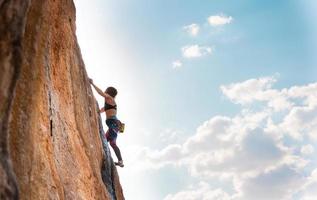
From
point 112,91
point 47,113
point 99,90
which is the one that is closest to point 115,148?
point 112,91

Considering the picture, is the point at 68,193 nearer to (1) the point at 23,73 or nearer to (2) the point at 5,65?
(1) the point at 23,73

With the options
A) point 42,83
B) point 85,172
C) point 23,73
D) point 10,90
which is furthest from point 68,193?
point 10,90

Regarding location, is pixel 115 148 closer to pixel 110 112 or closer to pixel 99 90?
pixel 110 112

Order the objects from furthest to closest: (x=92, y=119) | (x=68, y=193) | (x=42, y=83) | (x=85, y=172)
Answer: (x=92, y=119)
(x=85, y=172)
(x=68, y=193)
(x=42, y=83)

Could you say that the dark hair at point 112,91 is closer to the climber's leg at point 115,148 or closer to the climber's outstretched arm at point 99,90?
the climber's outstretched arm at point 99,90

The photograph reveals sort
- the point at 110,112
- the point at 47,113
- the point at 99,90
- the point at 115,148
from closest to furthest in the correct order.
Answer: the point at 47,113
the point at 99,90
the point at 110,112
the point at 115,148

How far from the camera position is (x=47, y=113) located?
11.9m

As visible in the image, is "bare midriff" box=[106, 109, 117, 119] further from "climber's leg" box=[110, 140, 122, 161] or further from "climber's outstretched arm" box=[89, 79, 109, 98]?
"climber's leg" box=[110, 140, 122, 161]

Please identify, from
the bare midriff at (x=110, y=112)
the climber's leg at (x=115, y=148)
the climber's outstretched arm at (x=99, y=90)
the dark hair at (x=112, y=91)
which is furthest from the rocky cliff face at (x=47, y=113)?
the dark hair at (x=112, y=91)

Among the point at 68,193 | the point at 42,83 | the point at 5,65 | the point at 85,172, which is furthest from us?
the point at 85,172

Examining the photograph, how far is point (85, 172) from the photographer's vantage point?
577 inches

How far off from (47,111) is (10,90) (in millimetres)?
4454

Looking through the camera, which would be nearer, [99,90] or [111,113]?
[99,90]

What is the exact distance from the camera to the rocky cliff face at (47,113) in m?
7.53
